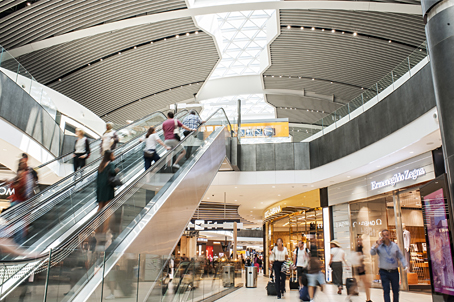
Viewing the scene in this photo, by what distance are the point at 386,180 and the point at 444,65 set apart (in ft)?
28.2

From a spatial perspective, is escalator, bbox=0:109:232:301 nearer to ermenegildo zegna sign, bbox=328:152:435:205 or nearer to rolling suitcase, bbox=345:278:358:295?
rolling suitcase, bbox=345:278:358:295

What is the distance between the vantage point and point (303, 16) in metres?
17.4

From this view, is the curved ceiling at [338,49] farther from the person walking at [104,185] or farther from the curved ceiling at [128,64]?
the person walking at [104,185]

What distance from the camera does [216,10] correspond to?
16.0m

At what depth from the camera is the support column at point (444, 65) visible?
4215 mm

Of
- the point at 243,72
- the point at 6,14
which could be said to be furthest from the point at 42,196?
the point at 243,72

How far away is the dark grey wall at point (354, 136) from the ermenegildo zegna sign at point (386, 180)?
48.2 inches

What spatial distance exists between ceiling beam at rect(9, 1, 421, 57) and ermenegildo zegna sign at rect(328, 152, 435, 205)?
671 cm

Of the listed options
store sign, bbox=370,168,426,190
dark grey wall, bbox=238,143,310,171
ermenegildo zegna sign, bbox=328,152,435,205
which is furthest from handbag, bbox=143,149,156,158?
dark grey wall, bbox=238,143,310,171

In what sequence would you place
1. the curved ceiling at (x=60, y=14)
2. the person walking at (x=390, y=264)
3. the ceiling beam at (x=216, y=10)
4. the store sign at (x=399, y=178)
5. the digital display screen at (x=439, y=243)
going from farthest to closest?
the curved ceiling at (x=60, y=14)
the ceiling beam at (x=216, y=10)
the store sign at (x=399, y=178)
the person walking at (x=390, y=264)
the digital display screen at (x=439, y=243)

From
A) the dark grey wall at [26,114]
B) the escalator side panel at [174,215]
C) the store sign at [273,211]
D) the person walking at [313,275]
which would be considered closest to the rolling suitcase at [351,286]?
the person walking at [313,275]

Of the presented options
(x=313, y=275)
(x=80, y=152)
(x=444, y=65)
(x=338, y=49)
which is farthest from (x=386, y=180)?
(x=338, y=49)

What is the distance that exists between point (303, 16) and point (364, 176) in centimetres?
849

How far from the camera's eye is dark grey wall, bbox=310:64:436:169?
29.2 feet
